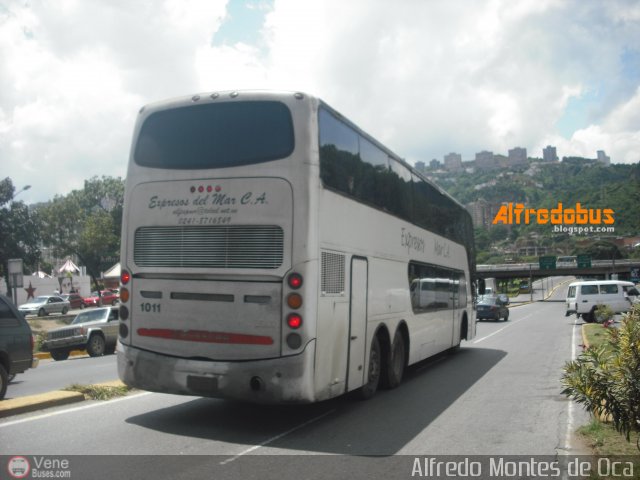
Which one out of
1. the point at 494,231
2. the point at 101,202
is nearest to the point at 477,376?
the point at 101,202

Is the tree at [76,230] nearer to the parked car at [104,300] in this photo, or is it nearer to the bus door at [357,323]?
the parked car at [104,300]

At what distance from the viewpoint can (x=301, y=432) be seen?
7.66 meters

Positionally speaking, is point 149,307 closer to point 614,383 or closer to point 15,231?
point 614,383

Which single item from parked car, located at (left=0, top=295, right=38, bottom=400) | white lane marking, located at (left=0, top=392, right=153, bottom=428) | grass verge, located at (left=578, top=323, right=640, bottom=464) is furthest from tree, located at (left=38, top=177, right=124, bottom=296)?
grass verge, located at (left=578, top=323, right=640, bottom=464)

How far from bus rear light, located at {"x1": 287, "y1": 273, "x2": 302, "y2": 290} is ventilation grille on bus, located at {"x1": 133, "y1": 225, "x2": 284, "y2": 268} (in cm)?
21

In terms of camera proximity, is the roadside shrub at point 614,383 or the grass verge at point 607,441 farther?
the grass verge at point 607,441

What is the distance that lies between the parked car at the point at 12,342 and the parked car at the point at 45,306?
4236 centimetres

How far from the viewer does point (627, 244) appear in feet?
441

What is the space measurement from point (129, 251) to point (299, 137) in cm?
276

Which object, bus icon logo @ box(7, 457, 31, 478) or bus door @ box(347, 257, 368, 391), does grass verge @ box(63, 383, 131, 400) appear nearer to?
bus icon logo @ box(7, 457, 31, 478)

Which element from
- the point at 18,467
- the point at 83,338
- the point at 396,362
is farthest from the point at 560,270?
the point at 18,467

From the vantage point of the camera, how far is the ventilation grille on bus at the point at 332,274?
782 cm

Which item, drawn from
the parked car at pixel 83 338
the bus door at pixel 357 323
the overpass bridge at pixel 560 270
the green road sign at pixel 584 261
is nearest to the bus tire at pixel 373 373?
the bus door at pixel 357 323

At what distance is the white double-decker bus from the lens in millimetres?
7410
